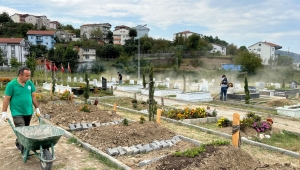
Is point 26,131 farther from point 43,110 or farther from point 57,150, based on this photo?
point 43,110

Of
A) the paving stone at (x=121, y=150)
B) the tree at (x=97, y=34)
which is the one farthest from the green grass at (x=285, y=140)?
the tree at (x=97, y=34)

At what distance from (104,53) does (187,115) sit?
51.2m

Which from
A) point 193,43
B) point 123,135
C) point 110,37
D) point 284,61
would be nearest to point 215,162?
point 123,135

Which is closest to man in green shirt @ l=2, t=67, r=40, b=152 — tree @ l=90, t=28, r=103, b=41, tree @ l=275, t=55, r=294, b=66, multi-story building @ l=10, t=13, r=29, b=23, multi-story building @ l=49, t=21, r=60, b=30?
tree @ l=275, t=55, r=294, b=66

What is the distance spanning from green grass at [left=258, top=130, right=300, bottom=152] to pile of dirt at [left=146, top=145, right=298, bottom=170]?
2.56 meters

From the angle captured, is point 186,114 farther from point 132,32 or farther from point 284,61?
point 132,32

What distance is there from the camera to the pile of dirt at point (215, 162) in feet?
14.4

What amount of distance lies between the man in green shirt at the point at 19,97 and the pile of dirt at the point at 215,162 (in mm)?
2799

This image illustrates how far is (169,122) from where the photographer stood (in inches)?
382

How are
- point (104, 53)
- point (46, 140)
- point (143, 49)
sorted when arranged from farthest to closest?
1. point (143, 49)
2. point (104, 53)
3. point (46, 140)

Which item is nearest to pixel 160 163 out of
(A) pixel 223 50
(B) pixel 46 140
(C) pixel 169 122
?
(B) pixel 46 140

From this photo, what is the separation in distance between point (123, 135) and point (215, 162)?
2.72m

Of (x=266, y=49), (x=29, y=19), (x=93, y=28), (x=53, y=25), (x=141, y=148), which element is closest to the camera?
(x=141, y=148)

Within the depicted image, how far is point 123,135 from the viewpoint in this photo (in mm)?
6598
